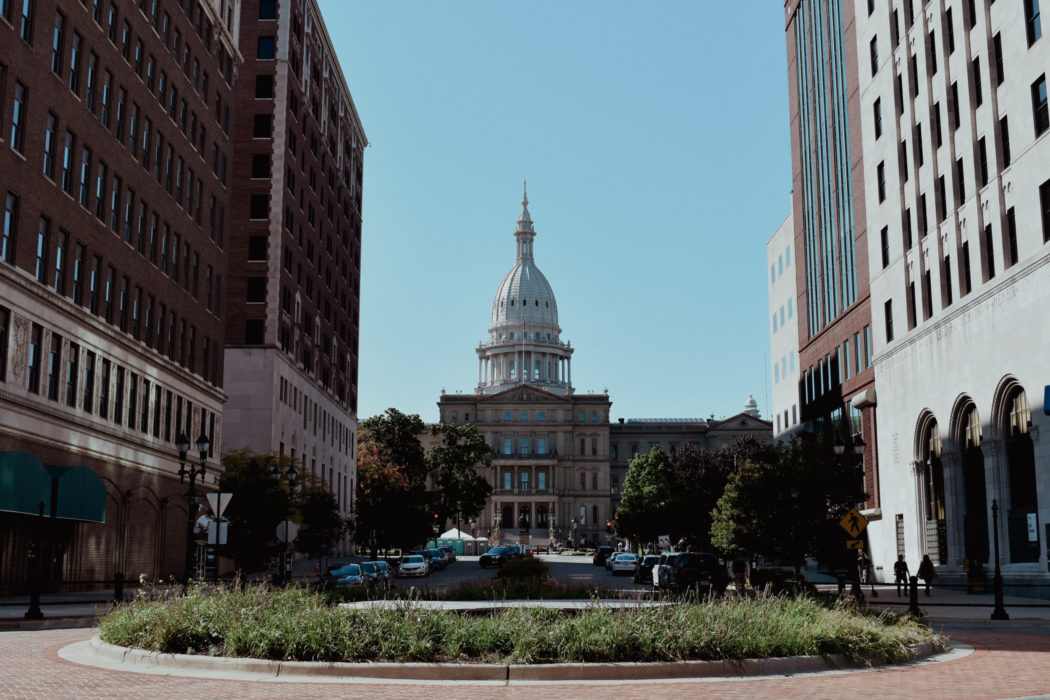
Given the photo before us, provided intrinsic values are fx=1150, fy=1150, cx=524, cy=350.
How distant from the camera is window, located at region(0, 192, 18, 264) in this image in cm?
3391

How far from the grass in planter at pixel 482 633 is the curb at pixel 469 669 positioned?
39cm

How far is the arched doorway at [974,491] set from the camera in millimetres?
43656

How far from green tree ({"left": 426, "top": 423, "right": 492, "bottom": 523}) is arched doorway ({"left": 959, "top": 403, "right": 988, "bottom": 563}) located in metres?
78.9

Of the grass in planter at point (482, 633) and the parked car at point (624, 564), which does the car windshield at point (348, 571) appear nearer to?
the parked car at point (624, 564)

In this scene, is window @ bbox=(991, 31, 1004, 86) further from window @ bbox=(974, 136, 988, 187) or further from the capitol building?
the capitol building

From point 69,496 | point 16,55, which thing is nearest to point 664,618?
point 69,496

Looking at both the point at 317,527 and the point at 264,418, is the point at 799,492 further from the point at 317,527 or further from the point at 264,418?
the point at 264,418

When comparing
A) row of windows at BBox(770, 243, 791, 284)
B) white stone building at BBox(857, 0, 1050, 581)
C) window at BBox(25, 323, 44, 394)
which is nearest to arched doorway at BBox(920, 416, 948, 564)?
white stone building at BBox(857, 0, 1050, 581)

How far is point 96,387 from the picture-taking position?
41.6m

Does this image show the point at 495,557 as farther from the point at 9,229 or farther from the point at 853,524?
the point at 9,229

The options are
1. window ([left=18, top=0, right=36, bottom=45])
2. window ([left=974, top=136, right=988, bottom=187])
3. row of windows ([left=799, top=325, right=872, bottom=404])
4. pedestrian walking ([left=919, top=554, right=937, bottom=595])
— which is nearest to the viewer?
window ([left=18, top=0, right=36, bottom=45])

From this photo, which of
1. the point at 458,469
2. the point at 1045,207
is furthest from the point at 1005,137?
the point at 458,469

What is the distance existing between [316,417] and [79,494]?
4993 centimetres

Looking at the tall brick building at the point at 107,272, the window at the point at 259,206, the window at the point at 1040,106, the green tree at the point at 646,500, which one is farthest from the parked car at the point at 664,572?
the green tree at the point at 646,500
